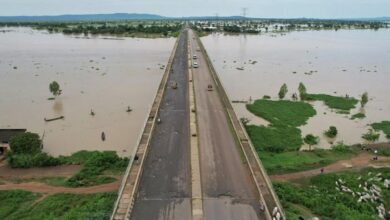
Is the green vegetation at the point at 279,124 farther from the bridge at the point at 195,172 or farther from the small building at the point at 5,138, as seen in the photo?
the small building at the point at 5,138

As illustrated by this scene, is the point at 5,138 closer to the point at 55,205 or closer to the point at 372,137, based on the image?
the point at 55,205

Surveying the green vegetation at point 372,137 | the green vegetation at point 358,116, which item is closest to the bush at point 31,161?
the green vegetation at point 372,137

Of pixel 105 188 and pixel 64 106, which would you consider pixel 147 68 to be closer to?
pixel 64 106

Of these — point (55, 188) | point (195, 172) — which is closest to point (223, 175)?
point (195, 172)

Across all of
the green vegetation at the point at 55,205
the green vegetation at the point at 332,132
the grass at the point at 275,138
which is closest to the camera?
the green vegetation at the point at 55,205

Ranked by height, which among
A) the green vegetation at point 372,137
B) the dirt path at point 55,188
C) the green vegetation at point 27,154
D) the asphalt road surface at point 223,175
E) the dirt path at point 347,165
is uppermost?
the asphalt road surface at point 223,175

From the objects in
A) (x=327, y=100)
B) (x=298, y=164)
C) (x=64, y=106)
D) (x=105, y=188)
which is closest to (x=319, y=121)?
(x=327, y=100)

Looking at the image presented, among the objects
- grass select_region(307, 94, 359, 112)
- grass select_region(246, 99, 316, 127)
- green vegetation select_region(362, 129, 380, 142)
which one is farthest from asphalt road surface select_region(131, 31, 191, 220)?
grass select_region(307, 94, 359, 112)
